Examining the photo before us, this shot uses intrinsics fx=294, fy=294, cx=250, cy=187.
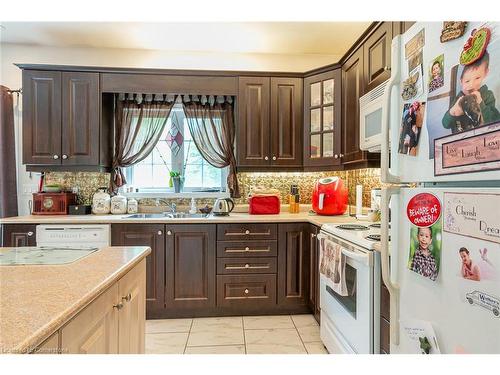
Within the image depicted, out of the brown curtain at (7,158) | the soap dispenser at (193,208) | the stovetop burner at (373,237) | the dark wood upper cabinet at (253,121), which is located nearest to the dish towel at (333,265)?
the stovetop burner at (373,237)

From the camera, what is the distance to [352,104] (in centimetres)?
263

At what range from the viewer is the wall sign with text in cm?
79

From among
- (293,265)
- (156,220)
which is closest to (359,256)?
(293,265)

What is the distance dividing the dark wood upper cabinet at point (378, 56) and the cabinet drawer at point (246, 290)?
1908 millimetres

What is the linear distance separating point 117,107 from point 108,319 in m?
2.76

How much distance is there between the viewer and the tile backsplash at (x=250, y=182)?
3.29 m

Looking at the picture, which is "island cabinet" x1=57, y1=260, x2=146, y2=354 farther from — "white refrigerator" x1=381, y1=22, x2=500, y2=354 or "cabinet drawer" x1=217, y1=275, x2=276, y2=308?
"cabinet drawer" x1=217, y1=275, x2=276, y2=308

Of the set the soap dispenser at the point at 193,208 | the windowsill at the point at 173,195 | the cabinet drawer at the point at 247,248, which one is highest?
the windowsill at the point at 173,195

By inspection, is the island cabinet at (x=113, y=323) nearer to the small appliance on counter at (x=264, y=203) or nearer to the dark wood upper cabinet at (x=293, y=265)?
the dark wood upper cabinet at (x=293, y=265)

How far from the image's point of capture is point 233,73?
3.13 metres

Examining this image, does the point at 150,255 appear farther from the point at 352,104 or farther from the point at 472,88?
the point at 472,88

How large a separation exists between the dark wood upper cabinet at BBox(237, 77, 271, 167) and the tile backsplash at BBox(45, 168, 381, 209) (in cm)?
33

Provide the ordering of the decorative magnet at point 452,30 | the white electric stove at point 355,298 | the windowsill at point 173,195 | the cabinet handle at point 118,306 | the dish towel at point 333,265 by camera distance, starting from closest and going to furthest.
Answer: the decorative magnet at point 452,30 → the cabinet handle at point 118,306 → the white electric stove at point 355,298 → the dish towel at point 333,265 → the windowsill at point 173,195

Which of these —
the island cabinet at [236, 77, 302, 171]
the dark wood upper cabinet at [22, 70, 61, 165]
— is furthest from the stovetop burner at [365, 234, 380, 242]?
the dark wood upper cabinet at [22, 70, 61, 165]
